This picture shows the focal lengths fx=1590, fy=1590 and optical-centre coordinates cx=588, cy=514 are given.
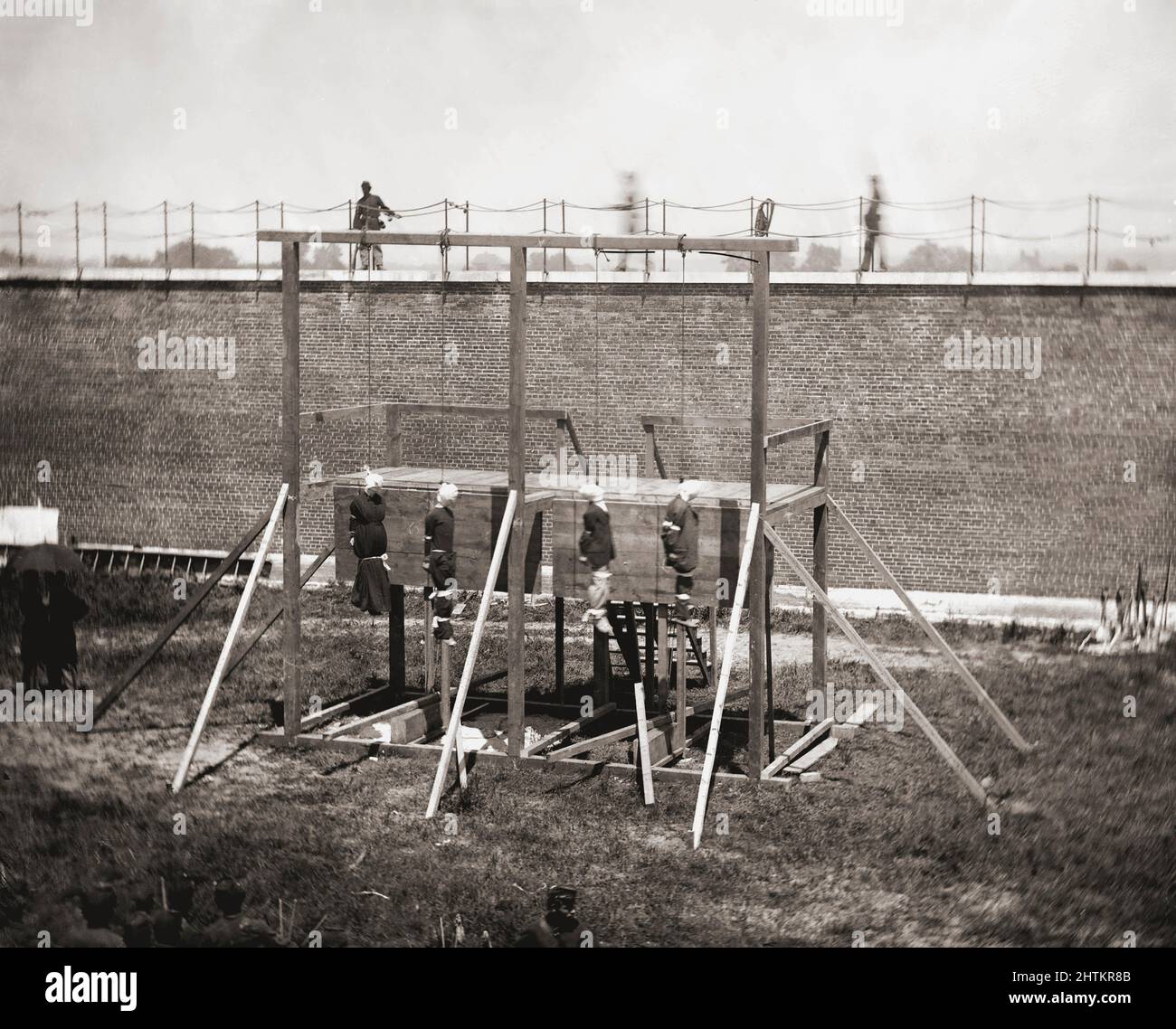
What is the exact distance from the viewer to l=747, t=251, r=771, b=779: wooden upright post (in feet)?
45.0

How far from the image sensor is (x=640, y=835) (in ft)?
41.8

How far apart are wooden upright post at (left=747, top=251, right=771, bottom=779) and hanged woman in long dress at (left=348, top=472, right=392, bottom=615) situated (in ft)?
12.1

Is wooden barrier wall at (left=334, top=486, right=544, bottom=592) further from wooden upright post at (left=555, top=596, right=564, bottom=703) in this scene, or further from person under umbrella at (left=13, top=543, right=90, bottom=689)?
person under umbrella at (left=13, top=543, right=90, bottom=689)

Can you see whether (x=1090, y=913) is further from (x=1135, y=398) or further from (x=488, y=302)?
(x=488, y=302)

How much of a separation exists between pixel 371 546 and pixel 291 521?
31.6 inches

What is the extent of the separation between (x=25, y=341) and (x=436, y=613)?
14.7m

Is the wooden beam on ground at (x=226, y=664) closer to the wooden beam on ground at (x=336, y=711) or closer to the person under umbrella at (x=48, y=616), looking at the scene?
the wooden beam on ground at (x=336, y=711)

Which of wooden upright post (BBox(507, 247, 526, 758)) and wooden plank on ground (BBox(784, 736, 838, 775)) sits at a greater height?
wooden upright post (BBox(507, 247, 526, 758))

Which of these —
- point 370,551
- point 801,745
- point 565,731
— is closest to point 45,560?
point 370,551

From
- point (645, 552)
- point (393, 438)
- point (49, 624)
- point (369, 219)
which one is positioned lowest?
point (49, 624)

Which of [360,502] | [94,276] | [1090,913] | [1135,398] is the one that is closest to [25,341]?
[94,276]

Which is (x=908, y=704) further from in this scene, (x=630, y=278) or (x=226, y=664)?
(x=630, y=278)

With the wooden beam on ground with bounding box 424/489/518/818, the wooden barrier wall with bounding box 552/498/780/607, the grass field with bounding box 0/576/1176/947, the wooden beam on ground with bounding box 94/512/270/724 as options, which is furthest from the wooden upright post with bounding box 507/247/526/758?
the wooden beam on ground with bounding box 94/512/270/724

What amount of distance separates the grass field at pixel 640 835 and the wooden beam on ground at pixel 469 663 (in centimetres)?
28
